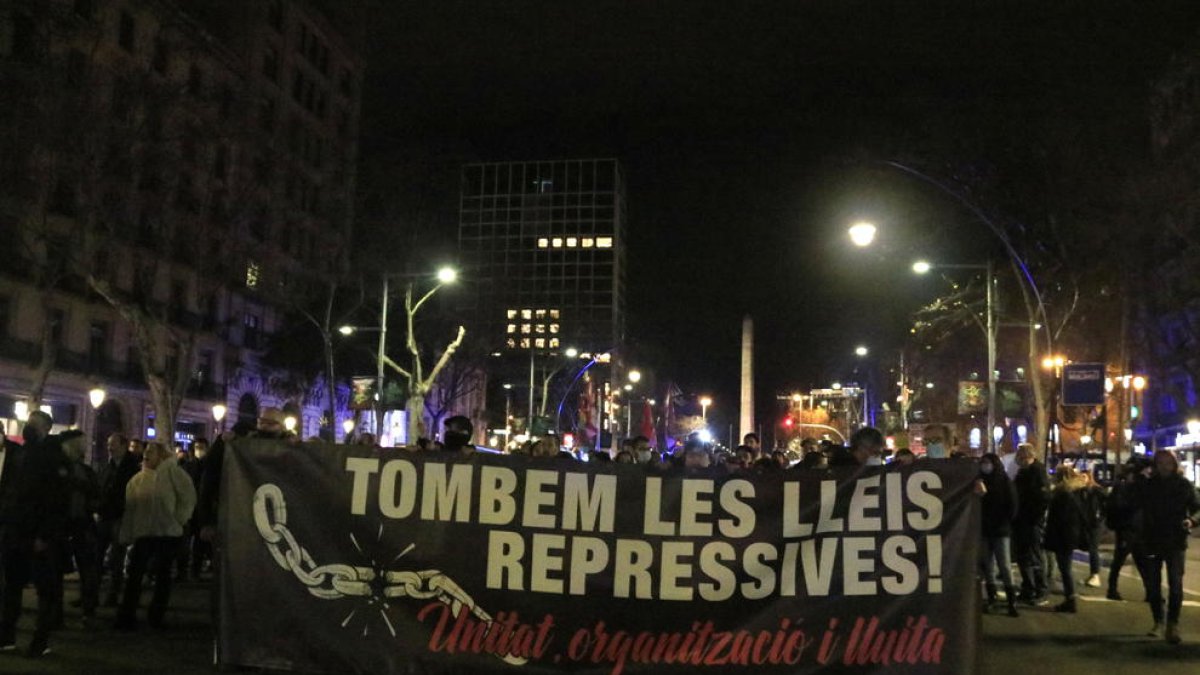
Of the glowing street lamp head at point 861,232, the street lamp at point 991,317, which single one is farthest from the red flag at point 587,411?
the glowing street lamp head at point 861,232

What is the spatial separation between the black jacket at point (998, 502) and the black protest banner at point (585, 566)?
17.8ft

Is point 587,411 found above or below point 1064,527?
above

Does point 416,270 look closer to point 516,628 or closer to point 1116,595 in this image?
point 1116,595

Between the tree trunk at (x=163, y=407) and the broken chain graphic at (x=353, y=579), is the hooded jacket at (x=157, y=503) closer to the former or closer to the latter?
the broken chain graphic at (x=353, y=579)

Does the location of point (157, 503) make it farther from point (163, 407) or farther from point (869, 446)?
point (163, 407)

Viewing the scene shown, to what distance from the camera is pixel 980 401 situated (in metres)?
29.0

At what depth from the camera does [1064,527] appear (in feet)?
42.6

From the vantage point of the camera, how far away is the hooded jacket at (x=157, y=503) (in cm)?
985

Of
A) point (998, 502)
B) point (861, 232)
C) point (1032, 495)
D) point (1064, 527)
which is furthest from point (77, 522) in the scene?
point (861, 232)

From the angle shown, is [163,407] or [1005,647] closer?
[1005,647]

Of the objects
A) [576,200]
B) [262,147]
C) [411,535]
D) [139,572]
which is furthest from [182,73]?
[576,200]

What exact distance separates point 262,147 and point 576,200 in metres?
117

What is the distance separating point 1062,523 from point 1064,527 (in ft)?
0.19

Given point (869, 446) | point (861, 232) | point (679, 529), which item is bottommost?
point (679, 529)
